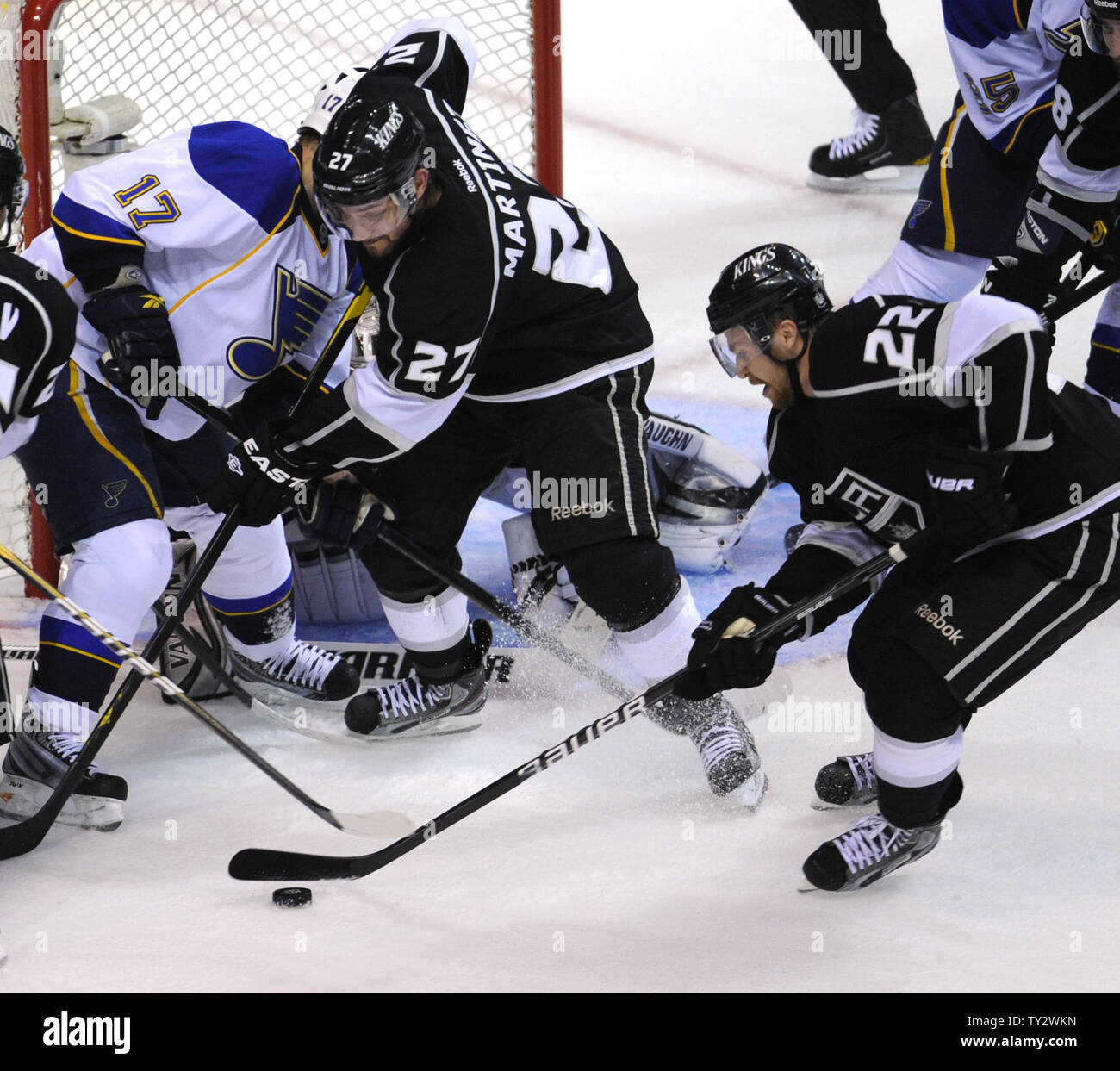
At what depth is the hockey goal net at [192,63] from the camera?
3.33 meters

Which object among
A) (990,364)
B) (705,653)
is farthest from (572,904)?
(990,364)

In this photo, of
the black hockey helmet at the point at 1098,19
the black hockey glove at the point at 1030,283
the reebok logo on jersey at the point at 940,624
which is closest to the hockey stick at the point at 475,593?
the reebok logo on jersey at the point at 940,624

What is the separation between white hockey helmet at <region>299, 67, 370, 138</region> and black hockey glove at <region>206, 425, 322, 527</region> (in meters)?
0.47

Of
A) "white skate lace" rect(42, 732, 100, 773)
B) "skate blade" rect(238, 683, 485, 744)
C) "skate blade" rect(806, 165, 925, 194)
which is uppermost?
"white skate lace" rect(42, 732, 100, 773)

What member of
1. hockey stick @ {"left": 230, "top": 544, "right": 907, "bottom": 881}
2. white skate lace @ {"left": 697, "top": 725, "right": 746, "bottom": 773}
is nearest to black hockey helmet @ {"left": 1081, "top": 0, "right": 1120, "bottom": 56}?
hockey stick @ {"left": 230, "top": 544, "right": 907, "bottom": 881}

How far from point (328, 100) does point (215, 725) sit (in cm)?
100

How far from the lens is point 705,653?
2.38m

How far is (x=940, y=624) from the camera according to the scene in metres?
2.23

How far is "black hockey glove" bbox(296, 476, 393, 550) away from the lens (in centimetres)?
273

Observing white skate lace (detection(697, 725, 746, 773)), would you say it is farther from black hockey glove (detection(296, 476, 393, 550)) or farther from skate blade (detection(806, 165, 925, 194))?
skate blade (detection(806, 165, 925, 194))

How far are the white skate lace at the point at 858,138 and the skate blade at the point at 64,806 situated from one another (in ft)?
11.6

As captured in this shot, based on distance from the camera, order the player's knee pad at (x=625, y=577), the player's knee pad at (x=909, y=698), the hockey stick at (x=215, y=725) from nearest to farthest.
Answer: the player's knee pad at (x=909, y=698) < the hockey stick at (x=215, y=725) < the player's knee pad at (x=625, y=577)

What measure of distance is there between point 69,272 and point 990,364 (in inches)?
59.0

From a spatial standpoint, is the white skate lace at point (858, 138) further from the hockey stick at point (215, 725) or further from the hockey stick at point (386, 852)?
the hockey stick at point (215, 725)
